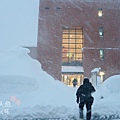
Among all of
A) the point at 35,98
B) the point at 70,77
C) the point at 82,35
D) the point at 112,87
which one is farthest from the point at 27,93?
the point at 82,35

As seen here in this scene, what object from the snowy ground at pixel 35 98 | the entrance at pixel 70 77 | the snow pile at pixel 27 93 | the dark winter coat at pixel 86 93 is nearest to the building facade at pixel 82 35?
the entrance at pixel 70 77

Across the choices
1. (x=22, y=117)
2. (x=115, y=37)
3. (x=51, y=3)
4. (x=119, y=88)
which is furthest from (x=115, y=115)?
(x=51, y=3)

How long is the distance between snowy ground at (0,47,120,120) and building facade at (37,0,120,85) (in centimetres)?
1386

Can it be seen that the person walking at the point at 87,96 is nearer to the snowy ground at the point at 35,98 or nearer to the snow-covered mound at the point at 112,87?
the snowy ground at the point at 35,98

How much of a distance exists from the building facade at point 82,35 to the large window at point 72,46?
0.24 metres

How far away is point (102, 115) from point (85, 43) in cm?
1960

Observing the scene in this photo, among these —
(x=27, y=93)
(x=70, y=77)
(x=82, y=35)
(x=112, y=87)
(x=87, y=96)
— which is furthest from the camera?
(x=82, y=35)

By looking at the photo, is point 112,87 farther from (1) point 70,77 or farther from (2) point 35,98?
(1) point 70,77

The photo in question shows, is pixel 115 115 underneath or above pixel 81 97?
underneath

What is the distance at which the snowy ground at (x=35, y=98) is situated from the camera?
7950 millimetres

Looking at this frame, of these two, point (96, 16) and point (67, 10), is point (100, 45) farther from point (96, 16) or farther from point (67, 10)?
point (67, 10)

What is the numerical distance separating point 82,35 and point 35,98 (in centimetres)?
1994

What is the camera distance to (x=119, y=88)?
34.6 ft

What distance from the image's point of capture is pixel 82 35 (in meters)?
28.1
